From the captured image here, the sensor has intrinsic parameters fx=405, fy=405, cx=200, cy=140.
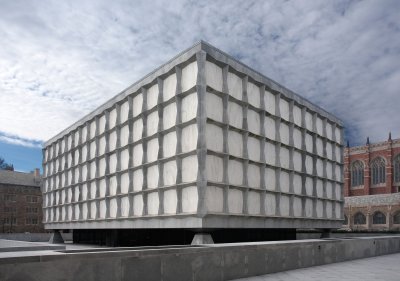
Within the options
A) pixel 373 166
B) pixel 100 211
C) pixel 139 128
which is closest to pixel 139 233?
pixel 100 211

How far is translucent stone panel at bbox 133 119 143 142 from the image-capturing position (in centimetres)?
2366

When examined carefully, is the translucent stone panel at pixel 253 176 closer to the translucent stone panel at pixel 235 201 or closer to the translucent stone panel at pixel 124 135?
the translucent stone panel at pixel 235 201

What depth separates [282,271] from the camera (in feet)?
44.9

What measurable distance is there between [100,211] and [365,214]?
186 feet

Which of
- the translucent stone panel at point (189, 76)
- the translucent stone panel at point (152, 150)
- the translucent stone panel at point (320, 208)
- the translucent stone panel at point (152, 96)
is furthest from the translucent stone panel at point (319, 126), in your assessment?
the translucent stone panel at point (189, 76)

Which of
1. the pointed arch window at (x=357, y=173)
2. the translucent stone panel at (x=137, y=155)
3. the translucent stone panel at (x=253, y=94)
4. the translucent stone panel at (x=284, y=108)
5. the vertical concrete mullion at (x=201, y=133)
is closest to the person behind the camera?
the vertical concrete mullion at (x=201, y=133)

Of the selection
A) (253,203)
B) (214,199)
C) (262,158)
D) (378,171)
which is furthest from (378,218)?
(214,199)

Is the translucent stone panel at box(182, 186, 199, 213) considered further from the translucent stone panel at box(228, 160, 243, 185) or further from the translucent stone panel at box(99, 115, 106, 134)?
the translucent stone panel at box(99, 115, 106, 134)

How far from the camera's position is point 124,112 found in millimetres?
25922

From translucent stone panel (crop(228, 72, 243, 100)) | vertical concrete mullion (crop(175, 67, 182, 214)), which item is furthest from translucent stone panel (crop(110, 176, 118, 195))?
translucent stone panel (crop(228, 72, 243, 100))

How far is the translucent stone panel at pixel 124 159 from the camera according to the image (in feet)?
81.7

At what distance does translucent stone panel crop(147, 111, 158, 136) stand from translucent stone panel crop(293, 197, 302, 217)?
1009 centimetres

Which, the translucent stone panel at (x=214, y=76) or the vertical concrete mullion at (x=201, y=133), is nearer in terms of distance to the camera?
the vertical concrete mullion at (x=201, y=133)

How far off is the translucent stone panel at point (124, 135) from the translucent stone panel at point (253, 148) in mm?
7742
